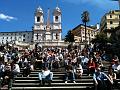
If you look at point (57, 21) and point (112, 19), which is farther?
point (57, 21)

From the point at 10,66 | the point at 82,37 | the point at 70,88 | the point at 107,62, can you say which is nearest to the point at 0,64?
the point at 10,66

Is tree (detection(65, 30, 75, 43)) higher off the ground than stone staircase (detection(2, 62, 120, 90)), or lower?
higher

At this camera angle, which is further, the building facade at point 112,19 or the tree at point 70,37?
the tree at point 70,37

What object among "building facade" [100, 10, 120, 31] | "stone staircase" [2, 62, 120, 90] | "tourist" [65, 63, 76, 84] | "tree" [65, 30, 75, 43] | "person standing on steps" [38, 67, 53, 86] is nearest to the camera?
"stone staircase" [2, 62, 120, 90]

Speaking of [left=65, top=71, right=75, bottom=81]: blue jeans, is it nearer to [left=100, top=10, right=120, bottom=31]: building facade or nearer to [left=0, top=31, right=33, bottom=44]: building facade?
[left=100, top=10, right=120, bottom=31]: building facade

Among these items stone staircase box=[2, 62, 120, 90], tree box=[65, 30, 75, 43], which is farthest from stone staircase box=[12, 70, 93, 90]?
tree box=[65, 30, 75, 43]

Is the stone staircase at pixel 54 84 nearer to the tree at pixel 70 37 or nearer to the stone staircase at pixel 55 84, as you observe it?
the stone staircase at pixel 55 84

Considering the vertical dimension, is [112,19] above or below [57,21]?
below

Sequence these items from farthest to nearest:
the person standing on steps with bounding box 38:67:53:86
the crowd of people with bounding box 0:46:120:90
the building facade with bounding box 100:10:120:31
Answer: the building facade with bounding box 100:10:120:31 → the person standing on steps with bounding box 38:67:53:86 → the crowd of people with bounding box 0:46:120:90

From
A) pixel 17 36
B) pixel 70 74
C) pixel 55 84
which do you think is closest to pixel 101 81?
pixel 70 74

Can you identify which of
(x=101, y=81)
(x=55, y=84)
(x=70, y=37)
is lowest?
(x=55, y=84)

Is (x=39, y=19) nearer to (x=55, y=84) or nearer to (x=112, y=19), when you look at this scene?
(x=112, y=19)

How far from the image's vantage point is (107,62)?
1054 inches

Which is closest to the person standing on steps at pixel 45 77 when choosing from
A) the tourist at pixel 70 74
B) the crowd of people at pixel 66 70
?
the crowd of people at pixel 66 70
